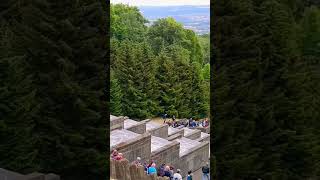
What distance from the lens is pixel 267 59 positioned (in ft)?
60.4

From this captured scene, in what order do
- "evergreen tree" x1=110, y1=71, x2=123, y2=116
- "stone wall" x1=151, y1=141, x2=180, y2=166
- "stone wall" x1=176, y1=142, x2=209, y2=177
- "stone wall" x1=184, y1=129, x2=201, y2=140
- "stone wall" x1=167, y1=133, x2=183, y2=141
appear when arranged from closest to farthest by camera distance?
"stone wall" x1=151, y1=141, x2=180, y2=166
"stone wall" x1=176, y1=142, x2=209, y2=177
"stone wall" x1=167, y1=133, x2=183, y2=141
"stone wall" x1=184, y1=129, x2=201, y2=140
"evergreen tree" x1=110, y1=71, x2=123, y2=116

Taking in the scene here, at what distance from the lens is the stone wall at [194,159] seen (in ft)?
78.5

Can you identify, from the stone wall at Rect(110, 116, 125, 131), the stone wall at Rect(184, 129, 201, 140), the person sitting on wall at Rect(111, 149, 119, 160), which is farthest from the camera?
the stone wall at Rect(184, 129, 201, 140)

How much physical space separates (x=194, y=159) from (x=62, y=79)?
8599 millimetres

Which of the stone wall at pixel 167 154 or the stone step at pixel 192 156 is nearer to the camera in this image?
the stone wall at pixel 167 154

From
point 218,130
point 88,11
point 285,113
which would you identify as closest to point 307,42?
point 285,113

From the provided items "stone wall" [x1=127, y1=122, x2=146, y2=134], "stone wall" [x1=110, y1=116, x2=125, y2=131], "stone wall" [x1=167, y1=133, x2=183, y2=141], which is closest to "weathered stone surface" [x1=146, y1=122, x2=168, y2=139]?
"stone wall" [x1=167, y1=133, x2=183, y2=141]

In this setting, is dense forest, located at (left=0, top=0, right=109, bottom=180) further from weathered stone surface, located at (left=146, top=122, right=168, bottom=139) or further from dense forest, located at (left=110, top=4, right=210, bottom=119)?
dense forest, located at (left=110, top=4, right=210, bottom=119)

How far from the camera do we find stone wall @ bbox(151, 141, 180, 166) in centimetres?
2151

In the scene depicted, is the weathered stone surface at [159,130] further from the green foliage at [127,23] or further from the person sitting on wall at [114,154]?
the green foliage at [127,23]

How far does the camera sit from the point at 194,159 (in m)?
25.2

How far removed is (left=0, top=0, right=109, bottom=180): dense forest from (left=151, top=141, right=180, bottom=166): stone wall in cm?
365

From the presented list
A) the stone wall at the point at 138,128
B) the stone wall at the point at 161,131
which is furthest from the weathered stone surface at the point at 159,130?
the stone wall at the point at 138,128

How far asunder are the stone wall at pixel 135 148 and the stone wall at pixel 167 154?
2.02ft
